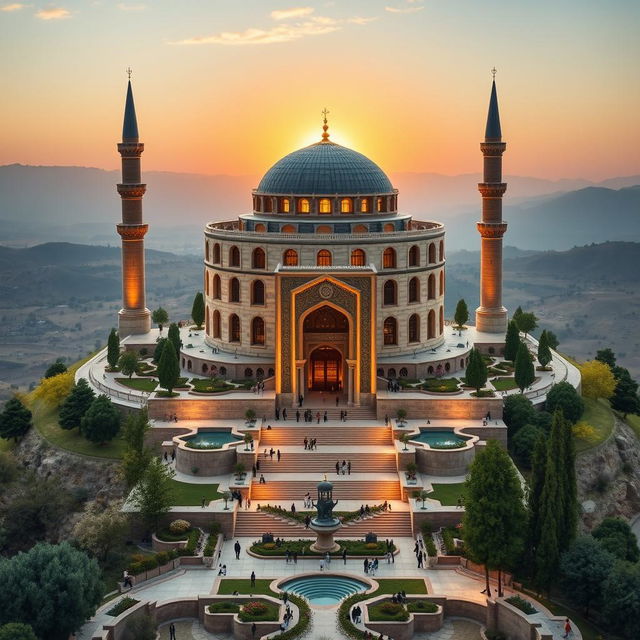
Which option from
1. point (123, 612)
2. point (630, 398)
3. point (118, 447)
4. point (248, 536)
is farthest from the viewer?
point (630, 398)

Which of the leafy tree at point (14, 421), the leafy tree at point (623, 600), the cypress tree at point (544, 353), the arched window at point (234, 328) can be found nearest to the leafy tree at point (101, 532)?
the leafy tree at point (14, 421)

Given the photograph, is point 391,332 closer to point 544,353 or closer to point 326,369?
point 326,369

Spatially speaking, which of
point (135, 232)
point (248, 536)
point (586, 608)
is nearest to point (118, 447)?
point (248, 536)

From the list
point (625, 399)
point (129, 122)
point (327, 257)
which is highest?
point (129, 122)

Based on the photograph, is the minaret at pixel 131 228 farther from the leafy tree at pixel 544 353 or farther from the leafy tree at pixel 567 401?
the leafy tree at pixel 567 401

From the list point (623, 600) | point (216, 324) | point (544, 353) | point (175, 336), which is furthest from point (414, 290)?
point (623, 600)

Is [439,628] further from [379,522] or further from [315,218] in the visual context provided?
[315,218]
